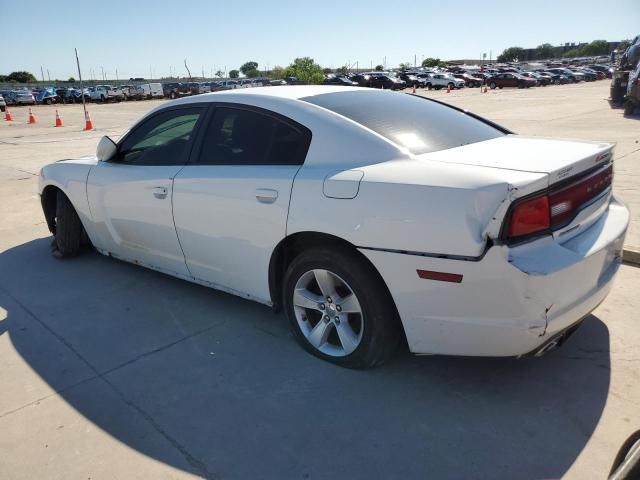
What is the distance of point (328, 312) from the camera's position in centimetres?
295

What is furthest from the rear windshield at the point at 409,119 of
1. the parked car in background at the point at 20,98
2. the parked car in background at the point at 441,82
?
the parked car in background at the point at 20,98

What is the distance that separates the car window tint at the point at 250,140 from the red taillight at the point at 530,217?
4.11 ft

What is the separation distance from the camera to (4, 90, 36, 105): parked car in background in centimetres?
4138

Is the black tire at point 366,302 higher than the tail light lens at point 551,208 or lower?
lower

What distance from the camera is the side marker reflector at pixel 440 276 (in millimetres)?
2340

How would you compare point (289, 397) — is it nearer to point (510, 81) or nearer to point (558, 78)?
point (510, 81)

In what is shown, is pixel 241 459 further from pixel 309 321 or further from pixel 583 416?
pixel 583 416

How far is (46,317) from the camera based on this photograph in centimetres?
379

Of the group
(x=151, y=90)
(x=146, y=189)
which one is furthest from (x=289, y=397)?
(x=151, y=90)

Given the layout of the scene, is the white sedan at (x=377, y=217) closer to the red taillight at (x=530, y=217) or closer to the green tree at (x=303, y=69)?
the red taillight at (x=530, y=217)

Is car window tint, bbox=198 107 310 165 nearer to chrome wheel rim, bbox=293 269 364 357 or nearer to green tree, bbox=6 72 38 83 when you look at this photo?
chrome wheel rim, bbox=293 269 364 357

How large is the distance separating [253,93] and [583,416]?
8.87ft

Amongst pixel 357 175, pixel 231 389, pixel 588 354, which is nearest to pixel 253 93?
pixel 357 175

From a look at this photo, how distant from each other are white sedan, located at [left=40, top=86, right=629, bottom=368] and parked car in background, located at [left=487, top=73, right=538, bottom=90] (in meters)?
45.6
